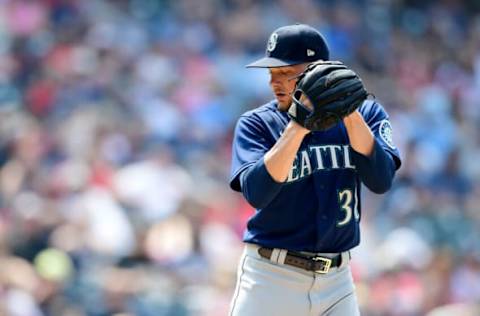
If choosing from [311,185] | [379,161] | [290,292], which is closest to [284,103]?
[311,185]

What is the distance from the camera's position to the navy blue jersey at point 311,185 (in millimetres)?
4285

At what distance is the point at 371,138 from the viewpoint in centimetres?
416

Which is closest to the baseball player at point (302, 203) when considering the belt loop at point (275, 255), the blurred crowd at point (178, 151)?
the belt loop at point (275, 255)

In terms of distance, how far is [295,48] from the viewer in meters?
4.37

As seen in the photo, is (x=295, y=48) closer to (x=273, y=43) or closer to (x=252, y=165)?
(x=273, y=43)

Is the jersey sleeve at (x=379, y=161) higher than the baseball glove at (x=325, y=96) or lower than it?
lower

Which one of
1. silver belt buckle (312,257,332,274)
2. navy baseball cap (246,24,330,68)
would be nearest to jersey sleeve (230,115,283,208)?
navy baseball cap (246,24,330,68)

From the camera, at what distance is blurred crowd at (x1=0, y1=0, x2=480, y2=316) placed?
8164 mm

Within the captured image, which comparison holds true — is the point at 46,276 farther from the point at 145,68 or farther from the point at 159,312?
the point at 145,68

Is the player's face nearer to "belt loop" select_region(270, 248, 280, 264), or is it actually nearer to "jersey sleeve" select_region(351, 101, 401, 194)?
"jersey sleeve" select_region(351, 101, 401, 194)

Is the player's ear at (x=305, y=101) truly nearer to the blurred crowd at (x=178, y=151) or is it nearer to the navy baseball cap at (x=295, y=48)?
the navy baseball cap at (x=295, y=48)

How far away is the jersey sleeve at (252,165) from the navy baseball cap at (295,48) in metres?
0.23

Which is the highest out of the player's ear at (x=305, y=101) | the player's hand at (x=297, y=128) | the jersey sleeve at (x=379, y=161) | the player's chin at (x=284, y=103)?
the player's ear at (x=305, y=101)

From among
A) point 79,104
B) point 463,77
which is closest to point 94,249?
point 79,104
